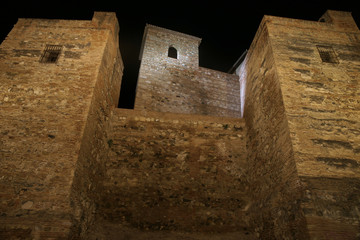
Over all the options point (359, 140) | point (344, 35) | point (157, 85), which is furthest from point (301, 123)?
point (157, 85)

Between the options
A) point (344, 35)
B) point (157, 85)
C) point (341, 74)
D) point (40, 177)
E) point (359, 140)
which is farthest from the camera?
point (157, 85)

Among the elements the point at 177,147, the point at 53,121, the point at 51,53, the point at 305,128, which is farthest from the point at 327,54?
the point at 51,53

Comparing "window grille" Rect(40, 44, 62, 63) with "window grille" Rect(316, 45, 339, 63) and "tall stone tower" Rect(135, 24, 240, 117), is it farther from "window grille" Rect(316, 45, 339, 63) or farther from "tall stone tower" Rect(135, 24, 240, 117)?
"window grille" Rect(316, 45, 339, 63)

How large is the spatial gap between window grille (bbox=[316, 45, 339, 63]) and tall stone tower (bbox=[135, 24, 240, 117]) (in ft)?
16.6

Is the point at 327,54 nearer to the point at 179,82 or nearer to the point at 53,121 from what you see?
the point at 179,82

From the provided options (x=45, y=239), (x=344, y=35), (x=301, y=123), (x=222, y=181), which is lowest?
(x=222, y=181)

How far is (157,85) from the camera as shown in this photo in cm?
1020

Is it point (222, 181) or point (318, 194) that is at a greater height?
point (318, 194)

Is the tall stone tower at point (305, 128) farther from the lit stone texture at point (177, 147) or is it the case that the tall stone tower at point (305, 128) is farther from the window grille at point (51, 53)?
the window grille at point (51, 53)

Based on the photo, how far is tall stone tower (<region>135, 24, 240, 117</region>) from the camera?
9922 millimetres

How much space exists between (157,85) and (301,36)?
227 inches

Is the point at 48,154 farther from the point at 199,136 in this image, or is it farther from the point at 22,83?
the point at 199,136

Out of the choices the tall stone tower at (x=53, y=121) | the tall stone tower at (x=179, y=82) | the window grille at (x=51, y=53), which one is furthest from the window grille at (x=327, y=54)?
the window grille at (x=51, y=53)

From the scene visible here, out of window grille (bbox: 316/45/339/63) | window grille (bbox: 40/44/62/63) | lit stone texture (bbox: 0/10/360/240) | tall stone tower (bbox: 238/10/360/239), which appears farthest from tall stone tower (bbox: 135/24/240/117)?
window grille (bbox: 316/45/339/63)
